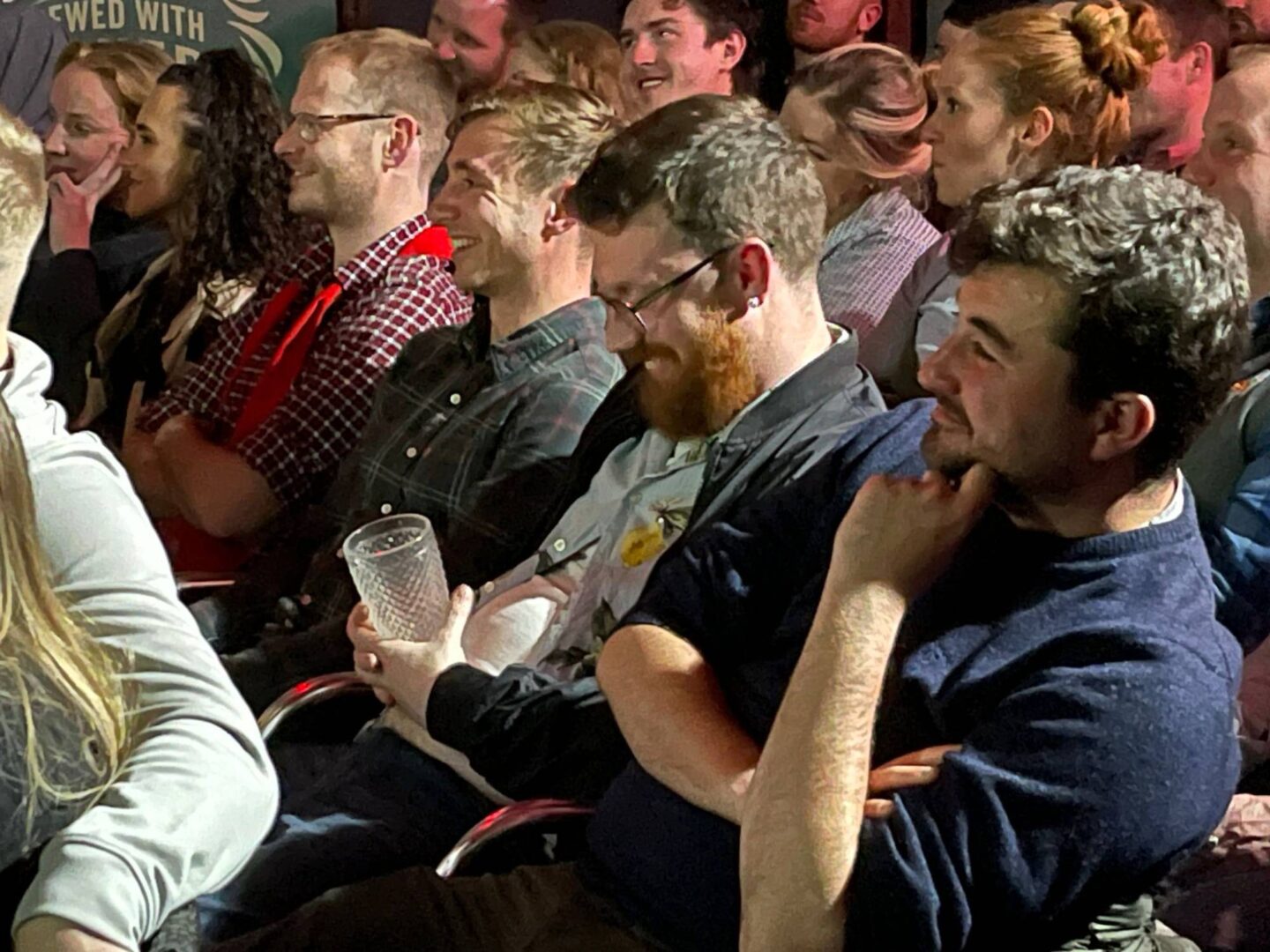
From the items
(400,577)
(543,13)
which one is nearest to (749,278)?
(400,577)

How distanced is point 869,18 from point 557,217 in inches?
31.1

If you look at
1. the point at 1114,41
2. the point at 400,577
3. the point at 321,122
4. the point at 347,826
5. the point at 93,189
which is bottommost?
the point at 347,826

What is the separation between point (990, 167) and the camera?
2.13m

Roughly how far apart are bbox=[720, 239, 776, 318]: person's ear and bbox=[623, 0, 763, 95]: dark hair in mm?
1215

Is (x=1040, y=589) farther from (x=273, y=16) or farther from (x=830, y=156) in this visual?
(x=273, y=16)

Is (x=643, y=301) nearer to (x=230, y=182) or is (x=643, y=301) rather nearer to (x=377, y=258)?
(x=377, y=258)

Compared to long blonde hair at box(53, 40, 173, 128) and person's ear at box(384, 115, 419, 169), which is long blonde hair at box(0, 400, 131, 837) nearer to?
person's ear at box(384, 115, 419, 169)

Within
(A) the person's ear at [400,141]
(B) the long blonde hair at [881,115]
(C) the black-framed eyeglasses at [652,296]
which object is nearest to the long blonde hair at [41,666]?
(C) the black-framed eyeglasses at [652,296]

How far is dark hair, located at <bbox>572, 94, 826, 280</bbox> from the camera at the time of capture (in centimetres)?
164

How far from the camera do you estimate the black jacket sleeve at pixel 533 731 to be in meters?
1.66

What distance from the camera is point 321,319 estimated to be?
2.43 meters

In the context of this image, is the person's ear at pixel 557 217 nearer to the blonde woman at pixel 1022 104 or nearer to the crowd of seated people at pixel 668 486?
the crowd of seated people at pixel 668 486

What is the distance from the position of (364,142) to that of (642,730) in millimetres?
1170

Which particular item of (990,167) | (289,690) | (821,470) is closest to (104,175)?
(289,690)
